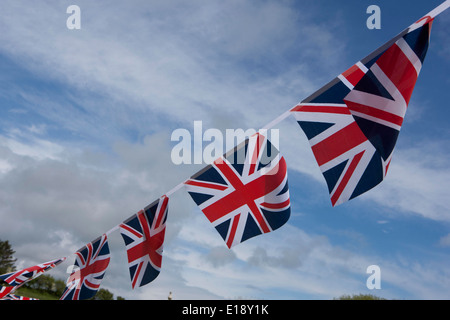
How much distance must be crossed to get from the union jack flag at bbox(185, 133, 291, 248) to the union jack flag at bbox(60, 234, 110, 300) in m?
4.40

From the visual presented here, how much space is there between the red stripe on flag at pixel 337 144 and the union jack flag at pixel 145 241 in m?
3.51

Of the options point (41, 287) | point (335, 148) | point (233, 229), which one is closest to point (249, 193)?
point (233, 229)

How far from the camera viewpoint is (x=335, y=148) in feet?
15.6

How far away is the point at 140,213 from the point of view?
25.1ft

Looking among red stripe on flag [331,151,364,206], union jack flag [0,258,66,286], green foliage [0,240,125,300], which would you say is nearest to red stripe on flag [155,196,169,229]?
red stripe on flag [331,151,364,206]

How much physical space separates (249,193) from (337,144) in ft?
5.50

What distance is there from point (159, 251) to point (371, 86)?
5180 millimetres

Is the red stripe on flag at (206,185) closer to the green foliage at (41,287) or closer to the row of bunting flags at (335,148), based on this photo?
the row of bunting flags at (335,148)

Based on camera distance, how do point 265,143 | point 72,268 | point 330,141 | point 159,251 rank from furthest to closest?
point 72,268 → point 159,251 → point 265,143 → point 330,141

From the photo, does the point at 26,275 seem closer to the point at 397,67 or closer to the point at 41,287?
the point at 397,67

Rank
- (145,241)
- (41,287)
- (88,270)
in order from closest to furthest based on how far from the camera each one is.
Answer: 1. (145,241)
2. (88,270)
3. (41,287)
